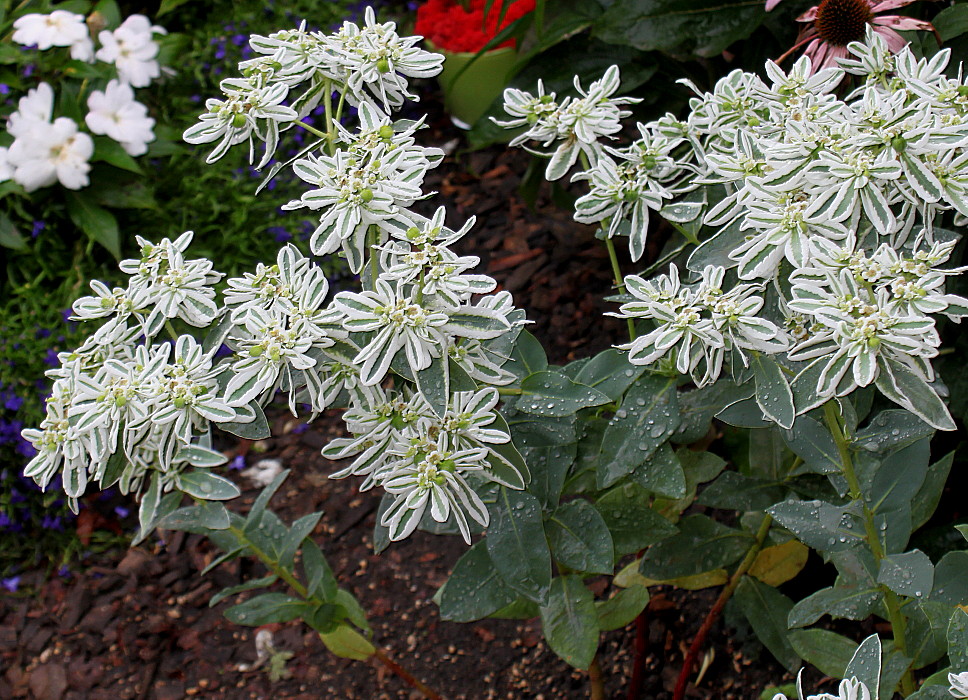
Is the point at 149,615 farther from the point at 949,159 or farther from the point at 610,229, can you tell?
the point at 949,159

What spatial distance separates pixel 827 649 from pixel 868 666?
325 millimetres

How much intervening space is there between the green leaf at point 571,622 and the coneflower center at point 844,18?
95cm

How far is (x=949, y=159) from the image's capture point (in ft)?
3.25

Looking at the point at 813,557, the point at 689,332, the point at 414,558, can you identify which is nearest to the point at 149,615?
the point at 414,558

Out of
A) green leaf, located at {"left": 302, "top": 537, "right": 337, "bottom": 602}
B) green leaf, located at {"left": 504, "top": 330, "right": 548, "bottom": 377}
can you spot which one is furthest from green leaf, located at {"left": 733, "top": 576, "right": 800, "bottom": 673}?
green leaf, located at {"left": 302, "top": 537, "right": 337, "bottom": 602}

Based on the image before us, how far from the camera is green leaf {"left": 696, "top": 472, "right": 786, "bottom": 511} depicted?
1.25m

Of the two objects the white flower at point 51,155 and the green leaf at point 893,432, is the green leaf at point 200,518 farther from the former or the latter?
the white flower at point 51,155

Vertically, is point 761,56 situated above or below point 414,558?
above

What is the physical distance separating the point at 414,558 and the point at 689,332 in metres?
1.16

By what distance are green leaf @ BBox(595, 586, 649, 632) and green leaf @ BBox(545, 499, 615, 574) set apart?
17 centimetres

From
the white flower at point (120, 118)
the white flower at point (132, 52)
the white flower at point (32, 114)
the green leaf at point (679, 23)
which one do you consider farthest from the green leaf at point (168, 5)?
the green leaf at point (679, 23)

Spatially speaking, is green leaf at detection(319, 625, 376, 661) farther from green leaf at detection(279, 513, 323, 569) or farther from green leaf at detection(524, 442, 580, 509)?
green leaf at detection(524, 442, 580, 509)

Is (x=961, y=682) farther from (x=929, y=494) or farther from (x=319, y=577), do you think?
(x=319, y=577)

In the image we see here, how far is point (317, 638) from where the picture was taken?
1.82 metres
